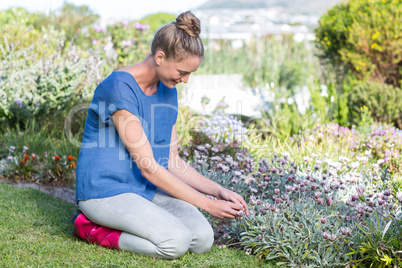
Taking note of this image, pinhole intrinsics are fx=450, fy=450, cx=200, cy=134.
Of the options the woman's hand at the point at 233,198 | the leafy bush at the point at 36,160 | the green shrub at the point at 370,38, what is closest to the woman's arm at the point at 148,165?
the woman's hand at the point at 233,198

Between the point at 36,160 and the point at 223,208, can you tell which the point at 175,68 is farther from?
the point at 36,160

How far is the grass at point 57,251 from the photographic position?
2.51m

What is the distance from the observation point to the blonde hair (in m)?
2.56

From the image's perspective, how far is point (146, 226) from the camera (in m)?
2.57

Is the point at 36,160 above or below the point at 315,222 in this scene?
below

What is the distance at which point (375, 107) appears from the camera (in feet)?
20.3

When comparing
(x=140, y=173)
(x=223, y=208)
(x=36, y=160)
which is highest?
(x=140, y=173)

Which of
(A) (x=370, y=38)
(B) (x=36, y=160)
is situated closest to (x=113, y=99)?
(B) (x=36, y=160)

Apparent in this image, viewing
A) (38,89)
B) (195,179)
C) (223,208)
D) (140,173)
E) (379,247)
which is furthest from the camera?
(38,89)

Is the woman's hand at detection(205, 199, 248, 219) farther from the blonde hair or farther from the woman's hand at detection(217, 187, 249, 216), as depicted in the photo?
the blonde hair

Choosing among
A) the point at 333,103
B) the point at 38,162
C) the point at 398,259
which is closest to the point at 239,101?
the point at 333,103

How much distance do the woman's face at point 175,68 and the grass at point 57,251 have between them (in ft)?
3.53

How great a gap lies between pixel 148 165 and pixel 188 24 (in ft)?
2.74

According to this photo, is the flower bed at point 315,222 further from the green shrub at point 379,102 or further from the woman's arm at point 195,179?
the green shrub at point 379,102
